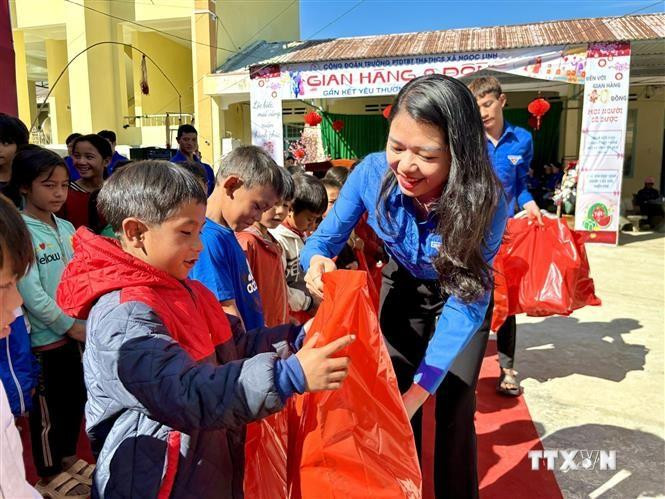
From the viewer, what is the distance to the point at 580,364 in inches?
141

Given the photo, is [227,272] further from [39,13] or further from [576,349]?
[39,13]

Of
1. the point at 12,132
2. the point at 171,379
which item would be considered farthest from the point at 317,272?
the point at 12,132

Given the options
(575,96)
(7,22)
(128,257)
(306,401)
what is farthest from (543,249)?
(575,96)

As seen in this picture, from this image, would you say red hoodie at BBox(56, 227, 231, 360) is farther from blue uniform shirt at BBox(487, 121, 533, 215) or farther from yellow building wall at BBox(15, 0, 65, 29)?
yellow building wall at BBox(15, 0, 65, 29)

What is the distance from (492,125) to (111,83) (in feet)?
46.2

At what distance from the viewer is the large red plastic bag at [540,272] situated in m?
3.16

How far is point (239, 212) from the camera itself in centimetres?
180

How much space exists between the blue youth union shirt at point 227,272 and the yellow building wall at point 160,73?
16.0m

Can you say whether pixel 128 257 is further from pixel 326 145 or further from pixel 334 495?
pixel 326 145

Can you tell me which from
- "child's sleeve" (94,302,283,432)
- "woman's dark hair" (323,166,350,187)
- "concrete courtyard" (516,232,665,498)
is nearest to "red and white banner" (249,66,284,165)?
"concrete courtyard" (516,232,665,498)

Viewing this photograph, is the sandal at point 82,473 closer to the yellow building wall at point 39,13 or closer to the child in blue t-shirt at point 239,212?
the child in blue t-shirt at point 239,212

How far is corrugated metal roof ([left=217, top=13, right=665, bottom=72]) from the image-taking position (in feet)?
28.2

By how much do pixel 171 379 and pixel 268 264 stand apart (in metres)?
1.10

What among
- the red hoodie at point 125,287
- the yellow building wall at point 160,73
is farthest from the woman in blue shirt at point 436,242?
the yellow building wall at point 160,73
